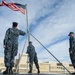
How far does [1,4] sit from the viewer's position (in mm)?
18078

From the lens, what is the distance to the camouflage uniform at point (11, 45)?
6762 mm

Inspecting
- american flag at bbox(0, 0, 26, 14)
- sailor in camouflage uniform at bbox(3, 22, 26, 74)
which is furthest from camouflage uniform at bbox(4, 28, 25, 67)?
american flag at bbox(0, 0, 26, 14)

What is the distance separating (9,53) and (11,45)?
0.26 metres

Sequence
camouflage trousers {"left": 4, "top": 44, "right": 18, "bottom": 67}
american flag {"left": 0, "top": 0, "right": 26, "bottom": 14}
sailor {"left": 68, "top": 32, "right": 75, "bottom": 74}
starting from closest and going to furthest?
camouflage trousers {"left": 4, "top": 44, "right": 18, "bottom": 67} < sailor {"left": 68, "top": 32, "right": 75, "bottom": 74} < american flag {"left": 0, "top": 0, "right": 26, "bottom": 14}

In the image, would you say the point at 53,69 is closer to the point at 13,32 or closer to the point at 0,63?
the point at 0,63

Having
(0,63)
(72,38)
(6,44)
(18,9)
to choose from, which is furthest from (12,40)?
(0,63)

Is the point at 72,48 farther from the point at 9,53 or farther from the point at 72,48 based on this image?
the point at 9,53

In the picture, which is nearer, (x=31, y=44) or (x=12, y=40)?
(x=12, y=40)

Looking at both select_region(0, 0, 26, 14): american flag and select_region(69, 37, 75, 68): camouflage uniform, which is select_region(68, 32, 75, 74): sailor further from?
select_region(0, 0, 26, 14): american flag

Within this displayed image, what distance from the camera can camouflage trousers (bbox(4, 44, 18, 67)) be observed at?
6738 millimetres

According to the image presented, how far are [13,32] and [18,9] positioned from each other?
10723mm

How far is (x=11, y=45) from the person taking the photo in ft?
22.6

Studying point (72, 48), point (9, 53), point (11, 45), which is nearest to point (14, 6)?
point (72, 48)

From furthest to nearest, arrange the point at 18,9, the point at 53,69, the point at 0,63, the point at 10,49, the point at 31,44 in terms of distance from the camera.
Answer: the point at 53,69 < the point at 0,63 < the point at 18,9 < the point at 31,44 < the point at 10,49
